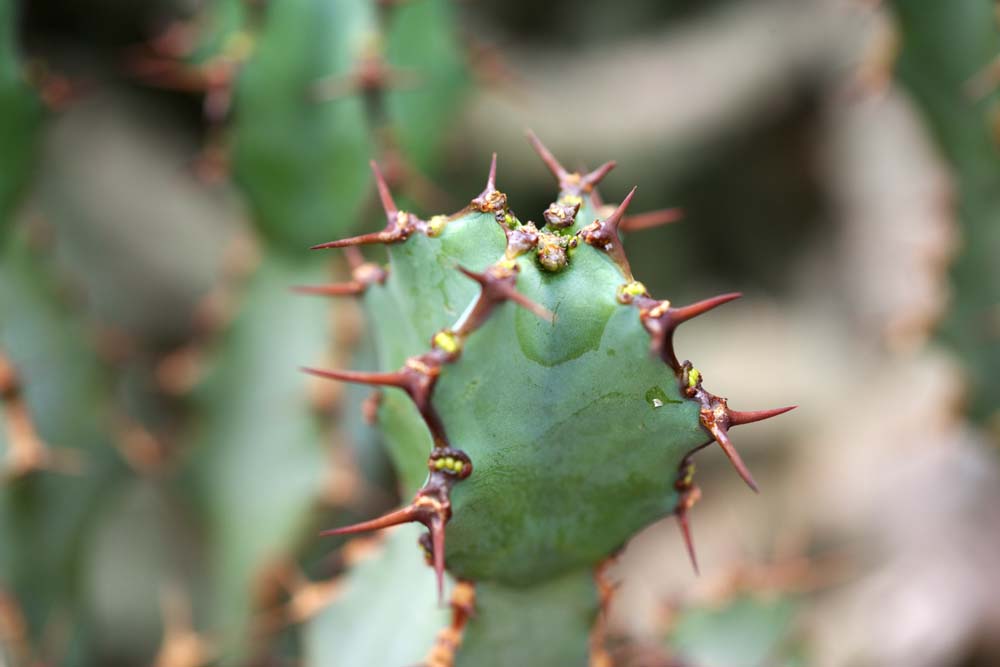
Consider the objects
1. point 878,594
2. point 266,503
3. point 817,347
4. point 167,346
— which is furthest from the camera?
point 817,347

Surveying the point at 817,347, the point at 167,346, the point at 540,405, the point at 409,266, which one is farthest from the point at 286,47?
the point at 817,347

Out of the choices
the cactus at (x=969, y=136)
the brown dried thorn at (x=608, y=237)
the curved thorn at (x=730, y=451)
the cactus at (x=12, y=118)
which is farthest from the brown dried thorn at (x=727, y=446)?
the cactus at (x=12, y=118)

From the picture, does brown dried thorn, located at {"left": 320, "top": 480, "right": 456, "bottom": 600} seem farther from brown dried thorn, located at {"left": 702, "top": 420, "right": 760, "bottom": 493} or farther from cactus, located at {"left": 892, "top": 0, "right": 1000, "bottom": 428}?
cactus, located at {"left": 892, "top": 0, "right": 1000, "bottom": 428}

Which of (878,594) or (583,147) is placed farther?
(583,147)

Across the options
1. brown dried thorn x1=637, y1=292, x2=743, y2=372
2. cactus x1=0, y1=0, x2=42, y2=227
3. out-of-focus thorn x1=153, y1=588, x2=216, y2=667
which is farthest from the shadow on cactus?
cactus x1=0, y1=0, x2=42, y2=227

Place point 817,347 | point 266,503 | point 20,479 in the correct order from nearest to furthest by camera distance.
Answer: point 20,479 < point 266,503 < point 817,347

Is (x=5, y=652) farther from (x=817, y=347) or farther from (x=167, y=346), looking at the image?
(x=817, y=347)

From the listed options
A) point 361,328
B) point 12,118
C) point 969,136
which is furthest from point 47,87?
point 969,136

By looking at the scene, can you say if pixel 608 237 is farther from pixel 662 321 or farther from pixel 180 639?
pixel 180 639
